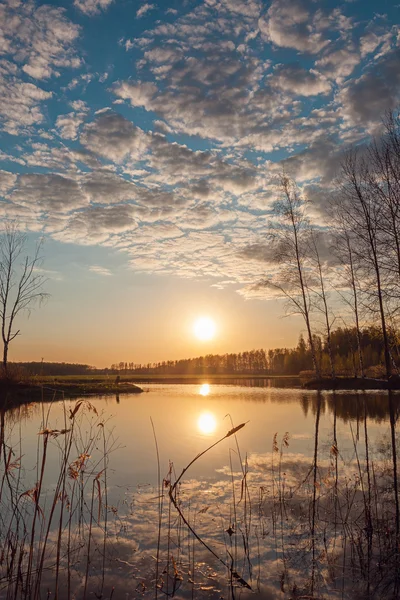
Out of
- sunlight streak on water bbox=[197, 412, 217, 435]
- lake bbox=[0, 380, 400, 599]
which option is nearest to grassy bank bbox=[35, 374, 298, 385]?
sunlight streak on water bbox=[197, 412, 217, 435]

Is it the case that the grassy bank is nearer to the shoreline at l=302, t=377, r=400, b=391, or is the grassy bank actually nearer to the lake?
the lake

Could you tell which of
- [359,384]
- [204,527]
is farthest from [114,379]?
[204,527]

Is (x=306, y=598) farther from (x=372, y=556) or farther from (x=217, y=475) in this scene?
(x=217, y=475)

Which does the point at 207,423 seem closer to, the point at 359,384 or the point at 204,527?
the point at 204,527

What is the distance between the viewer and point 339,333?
306 feet

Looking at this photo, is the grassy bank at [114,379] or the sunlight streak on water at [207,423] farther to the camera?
the grassy bank at [114,379]

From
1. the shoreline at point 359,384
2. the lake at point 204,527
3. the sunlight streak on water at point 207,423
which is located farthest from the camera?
the shoreline at point 359,384

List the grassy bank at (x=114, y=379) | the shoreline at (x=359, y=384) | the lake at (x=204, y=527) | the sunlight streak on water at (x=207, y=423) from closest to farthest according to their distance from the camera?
1. the lake at (x=204, y=527)
2. the sunlight streak on water at (x=207, y=423)
3. the shoreline at (x=359, y=384)
4. the grassy bank at (x=114, y=379)

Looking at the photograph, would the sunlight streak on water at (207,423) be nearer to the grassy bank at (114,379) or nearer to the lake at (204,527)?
the lake at (204,527)

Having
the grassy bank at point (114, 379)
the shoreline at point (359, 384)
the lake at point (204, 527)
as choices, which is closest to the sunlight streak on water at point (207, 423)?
the lake at point (204, 527)

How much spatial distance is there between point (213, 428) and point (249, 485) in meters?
6.68

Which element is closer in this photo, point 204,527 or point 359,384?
point 204,527

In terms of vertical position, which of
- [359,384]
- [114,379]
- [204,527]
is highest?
[204,527]

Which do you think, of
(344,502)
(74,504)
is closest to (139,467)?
(74,504)
